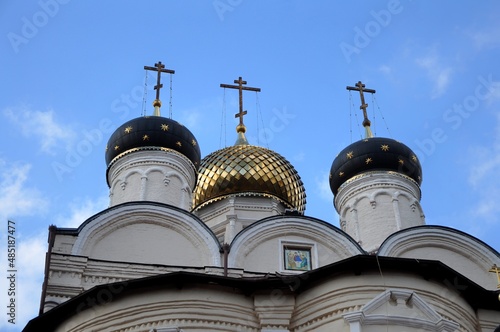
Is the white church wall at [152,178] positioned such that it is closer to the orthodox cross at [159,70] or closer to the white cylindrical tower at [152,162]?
the white cylindrical tower at [152,162]

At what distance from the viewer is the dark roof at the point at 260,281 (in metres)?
8.23

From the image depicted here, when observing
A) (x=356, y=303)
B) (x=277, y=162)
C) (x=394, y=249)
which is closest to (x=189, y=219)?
(x=394, y=249)

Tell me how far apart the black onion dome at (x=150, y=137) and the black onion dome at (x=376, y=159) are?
269 cm

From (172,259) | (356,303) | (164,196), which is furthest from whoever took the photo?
(164,196)

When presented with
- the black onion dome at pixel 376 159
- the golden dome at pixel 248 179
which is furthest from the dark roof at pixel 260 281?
the golden dome at pixel 248 179

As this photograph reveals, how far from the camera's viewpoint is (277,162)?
16.0 m

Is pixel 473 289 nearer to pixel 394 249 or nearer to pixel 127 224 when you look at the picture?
pixel 394 249

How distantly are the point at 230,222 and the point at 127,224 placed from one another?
3.67m

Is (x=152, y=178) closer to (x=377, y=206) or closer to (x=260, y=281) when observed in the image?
(x=377, y=206)

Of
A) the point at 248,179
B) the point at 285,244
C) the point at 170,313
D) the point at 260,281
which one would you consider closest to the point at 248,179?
the point at 248,179

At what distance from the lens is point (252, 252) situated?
442 inches

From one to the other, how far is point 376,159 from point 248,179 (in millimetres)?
2690

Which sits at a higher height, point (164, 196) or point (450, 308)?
point (164, 196)

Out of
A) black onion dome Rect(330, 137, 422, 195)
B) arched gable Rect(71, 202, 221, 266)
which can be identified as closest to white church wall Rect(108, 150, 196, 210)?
arched gable Rect(71, 202, 221, 266)
